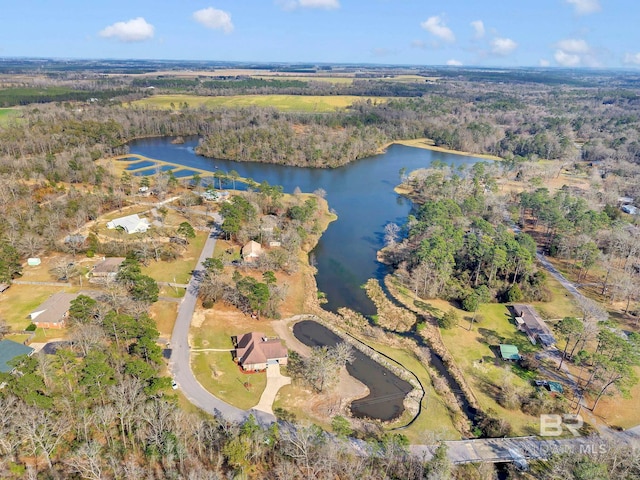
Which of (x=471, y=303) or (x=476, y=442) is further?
(x=471, y=303)

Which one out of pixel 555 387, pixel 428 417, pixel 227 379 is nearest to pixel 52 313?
pixel 227 379

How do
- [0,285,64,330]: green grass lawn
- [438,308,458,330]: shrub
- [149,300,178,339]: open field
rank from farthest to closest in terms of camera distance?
[438,308,458,330]: shrub → [0,285,64,330]: green grass lawn → [149,300,178,339]: open field

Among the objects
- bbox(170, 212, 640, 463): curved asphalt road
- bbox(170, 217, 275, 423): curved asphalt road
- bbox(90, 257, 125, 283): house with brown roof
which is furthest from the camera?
bbox(90, 257, 125, 283): house with brown roof

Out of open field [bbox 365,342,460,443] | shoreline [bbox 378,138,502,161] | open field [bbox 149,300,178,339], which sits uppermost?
shoreline [bbox 378,138,502,161]

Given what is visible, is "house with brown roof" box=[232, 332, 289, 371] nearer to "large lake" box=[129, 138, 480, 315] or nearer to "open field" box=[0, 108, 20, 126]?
"large lake" box=[129, 138, 480, 315]

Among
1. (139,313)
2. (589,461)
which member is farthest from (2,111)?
(589,461)

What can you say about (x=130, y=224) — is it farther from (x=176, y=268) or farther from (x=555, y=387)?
(x=555, y=387)

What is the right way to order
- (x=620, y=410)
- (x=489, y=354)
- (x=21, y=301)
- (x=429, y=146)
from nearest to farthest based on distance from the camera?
1. (x=620, y=410)
2. (x=489, y=354)
3. (x=21, y=301)
4. (x=429, y=146)

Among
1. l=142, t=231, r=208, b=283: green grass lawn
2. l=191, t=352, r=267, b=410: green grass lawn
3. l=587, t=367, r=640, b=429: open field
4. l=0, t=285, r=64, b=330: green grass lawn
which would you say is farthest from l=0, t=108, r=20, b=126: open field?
l=587, t=367, r=640, b=429: open field
